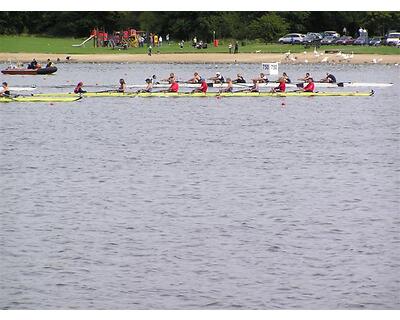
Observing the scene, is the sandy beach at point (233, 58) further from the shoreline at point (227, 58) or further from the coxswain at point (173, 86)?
the coxswain at point (173, 86)

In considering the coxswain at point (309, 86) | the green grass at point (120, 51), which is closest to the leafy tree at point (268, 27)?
the green grass at point (120, 51)

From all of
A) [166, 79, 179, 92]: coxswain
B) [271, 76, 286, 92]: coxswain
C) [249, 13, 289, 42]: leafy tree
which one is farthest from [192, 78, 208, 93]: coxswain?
[249, 13, 289, 42]: leafy tree

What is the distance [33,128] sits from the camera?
52.4m

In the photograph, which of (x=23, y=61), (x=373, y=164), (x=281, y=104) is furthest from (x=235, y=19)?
(x=373, y=164)

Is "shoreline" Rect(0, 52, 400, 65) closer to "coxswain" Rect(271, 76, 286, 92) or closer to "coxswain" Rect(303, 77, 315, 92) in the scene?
"coxswain" Rect(271, 76, 286, 92)

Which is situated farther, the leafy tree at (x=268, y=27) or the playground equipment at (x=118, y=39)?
the playground equipment at (x=118, y=39)

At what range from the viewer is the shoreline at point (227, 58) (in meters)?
89.6

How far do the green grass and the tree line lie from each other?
107 cm

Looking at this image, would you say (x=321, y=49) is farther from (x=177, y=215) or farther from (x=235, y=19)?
(x=177, y=215)

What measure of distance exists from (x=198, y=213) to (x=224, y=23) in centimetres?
6394

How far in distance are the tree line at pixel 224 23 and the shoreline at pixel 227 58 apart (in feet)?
7.89

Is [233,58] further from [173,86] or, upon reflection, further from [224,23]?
[173,86]

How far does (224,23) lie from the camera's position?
3605 inches

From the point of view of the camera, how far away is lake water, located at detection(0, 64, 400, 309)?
70.8 feet
